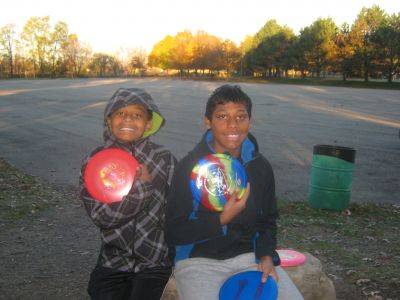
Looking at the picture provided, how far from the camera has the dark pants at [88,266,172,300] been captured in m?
2.40

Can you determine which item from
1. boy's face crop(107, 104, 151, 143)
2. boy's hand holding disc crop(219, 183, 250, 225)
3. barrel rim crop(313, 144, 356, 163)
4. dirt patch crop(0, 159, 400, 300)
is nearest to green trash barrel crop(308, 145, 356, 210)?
barrel rim crop(313, 144, 356, 163)

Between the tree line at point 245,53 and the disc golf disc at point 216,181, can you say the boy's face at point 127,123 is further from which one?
the tree line at point 245,53

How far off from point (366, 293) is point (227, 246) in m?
1.90

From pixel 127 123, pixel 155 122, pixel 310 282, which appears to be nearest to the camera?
pixel 127 123

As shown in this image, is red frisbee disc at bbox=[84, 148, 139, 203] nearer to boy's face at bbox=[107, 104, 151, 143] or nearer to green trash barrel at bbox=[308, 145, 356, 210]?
boy's face at bbox=[107, 104, 151, 143]

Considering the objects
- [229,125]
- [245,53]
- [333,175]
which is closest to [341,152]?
[333,175]

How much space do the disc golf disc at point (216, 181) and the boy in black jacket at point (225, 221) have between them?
0.05 metres

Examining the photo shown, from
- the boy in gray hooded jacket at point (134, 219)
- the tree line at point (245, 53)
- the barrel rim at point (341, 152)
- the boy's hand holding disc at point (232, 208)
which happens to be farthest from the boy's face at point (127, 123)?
the tree line at point (245, 53)

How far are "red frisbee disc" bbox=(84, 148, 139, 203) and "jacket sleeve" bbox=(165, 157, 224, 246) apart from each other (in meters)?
0.28

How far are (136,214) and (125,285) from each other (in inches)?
16.7

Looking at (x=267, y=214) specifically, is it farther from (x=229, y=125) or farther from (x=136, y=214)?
(x=136, y=214)

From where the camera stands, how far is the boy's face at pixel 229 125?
2.60 m

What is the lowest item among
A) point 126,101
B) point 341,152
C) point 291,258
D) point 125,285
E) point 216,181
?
point 291,258

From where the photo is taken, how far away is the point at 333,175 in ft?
19.7
